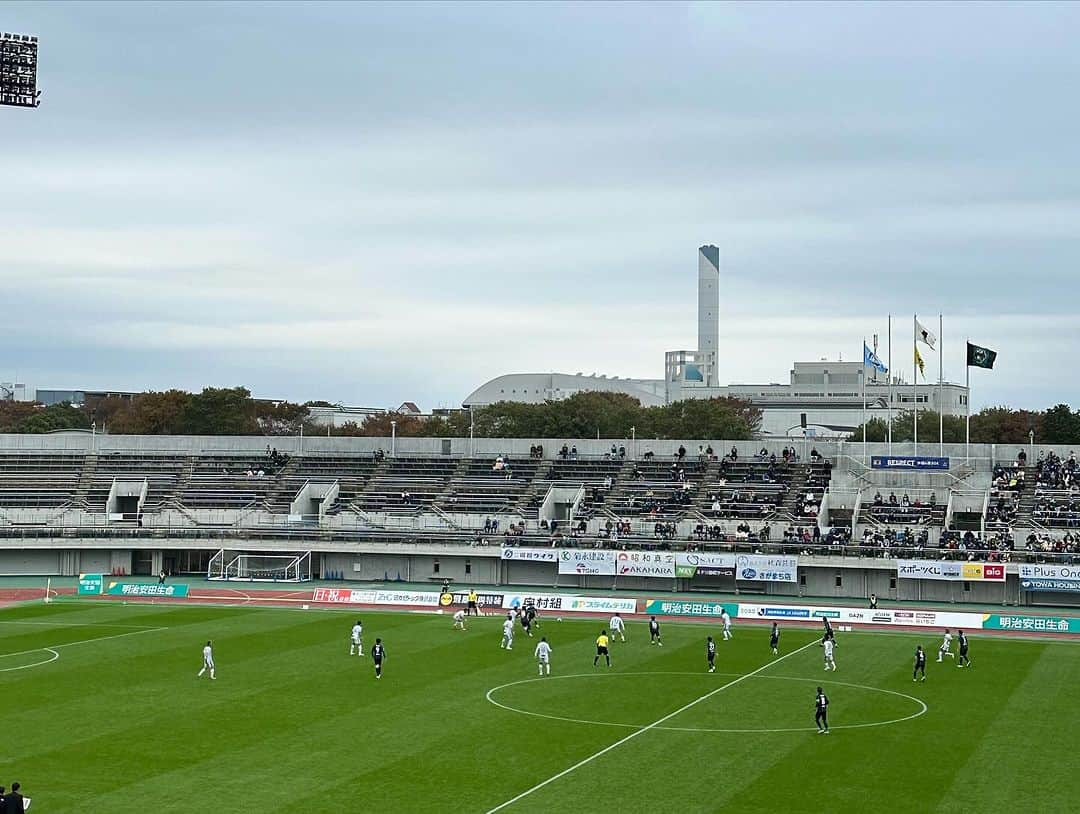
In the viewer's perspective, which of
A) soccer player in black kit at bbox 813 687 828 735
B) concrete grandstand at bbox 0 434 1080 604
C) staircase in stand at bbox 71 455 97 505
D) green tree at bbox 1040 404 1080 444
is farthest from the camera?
green tree at bbox 1040 404 1080 444

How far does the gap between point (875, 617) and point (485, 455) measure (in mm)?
41967

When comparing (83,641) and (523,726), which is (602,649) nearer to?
(523,726)

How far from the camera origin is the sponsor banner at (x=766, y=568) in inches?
3083

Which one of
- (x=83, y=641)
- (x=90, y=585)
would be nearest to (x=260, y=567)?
(x=90, y=585)

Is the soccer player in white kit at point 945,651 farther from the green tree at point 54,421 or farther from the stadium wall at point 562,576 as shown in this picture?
the green tree at point 54,421

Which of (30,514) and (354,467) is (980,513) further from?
(30,514)

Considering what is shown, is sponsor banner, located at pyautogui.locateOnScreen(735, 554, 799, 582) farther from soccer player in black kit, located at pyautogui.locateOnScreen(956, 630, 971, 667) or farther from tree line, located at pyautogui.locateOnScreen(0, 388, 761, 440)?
tree line, located at pyautogui.locateOnScreen(0, 388, 761, 440)

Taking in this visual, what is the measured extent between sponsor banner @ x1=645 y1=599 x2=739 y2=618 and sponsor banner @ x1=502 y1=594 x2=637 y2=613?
149 centimetres

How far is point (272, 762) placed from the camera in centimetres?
3362

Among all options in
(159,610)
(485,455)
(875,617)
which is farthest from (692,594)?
(159,610)

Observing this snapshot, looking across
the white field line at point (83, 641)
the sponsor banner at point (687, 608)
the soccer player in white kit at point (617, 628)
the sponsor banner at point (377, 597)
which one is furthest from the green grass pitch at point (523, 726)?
the sponsor banner at point (377, 597)

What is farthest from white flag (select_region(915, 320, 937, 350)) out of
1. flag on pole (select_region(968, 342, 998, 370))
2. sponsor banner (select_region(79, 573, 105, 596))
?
sponsor banner (select_region(79, 573, 105, 596))

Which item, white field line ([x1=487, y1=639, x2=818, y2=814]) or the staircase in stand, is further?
the staircase in stand

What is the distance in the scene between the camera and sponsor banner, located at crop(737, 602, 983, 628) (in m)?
63.7
